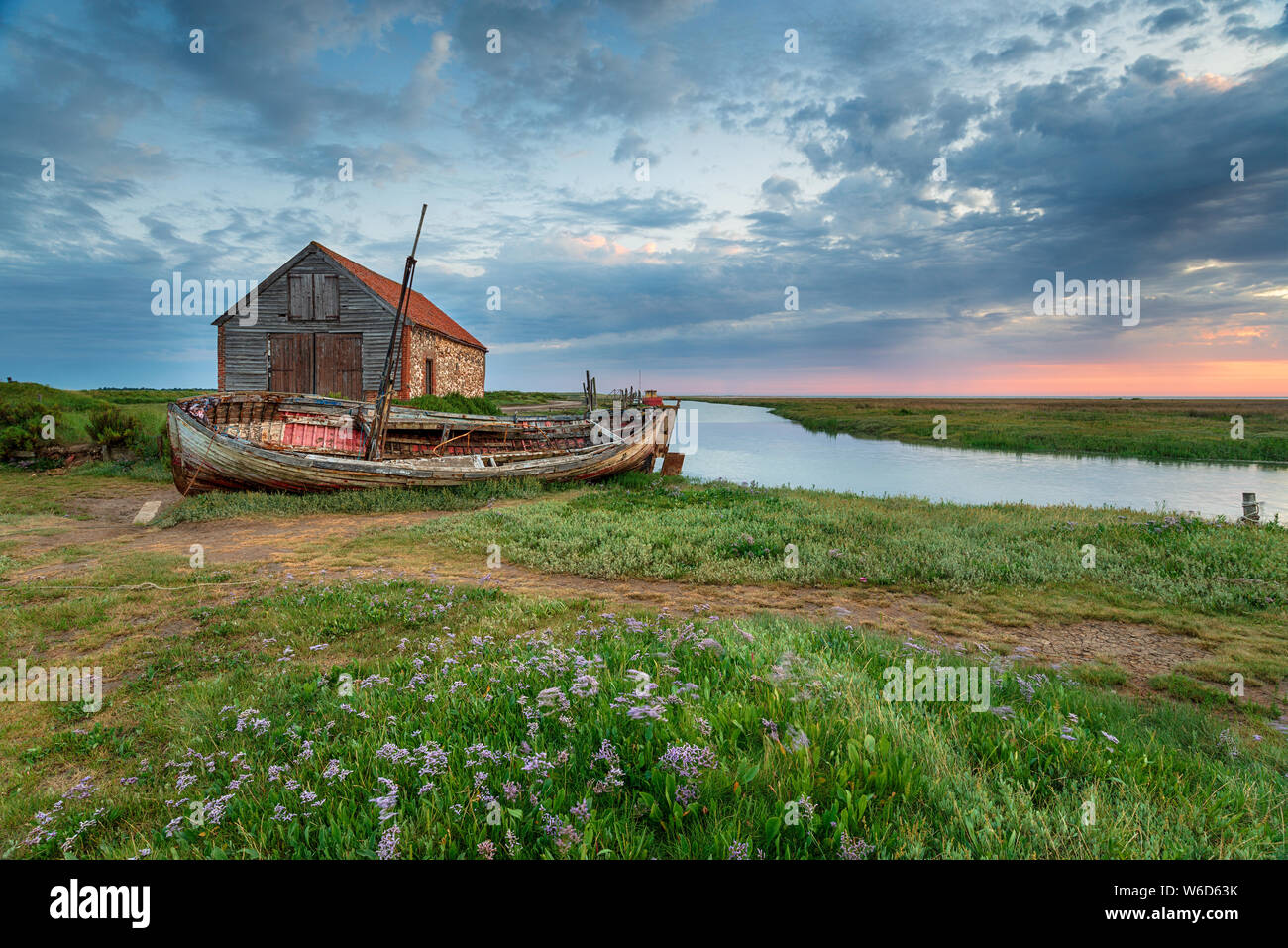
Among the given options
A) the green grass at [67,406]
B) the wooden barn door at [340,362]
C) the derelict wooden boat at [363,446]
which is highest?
the wooden barn door at [340,362]

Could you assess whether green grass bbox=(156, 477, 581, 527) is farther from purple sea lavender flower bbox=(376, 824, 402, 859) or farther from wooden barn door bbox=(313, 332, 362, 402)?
wooden barn door bbox=(313, 332, 362, 402)

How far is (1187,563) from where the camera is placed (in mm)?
10109

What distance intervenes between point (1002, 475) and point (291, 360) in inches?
1387

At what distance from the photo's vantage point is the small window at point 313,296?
2919 centimetres

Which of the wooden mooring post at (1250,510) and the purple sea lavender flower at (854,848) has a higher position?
the wooden mooring post at (1250,510)

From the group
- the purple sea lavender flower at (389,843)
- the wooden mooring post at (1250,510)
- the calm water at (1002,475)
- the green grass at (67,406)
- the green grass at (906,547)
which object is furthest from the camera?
the green grass at (67,406)

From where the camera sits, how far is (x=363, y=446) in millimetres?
19406

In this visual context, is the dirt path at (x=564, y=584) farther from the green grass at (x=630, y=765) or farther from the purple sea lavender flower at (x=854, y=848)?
the purple sea lavender flower at (x=854, y=848)

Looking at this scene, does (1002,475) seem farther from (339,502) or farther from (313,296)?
(313,296)

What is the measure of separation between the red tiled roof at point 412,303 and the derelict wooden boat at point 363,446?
37.9 feet

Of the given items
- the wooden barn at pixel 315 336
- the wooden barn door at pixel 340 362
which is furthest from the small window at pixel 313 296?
the wooden barn door at pixel 340 362

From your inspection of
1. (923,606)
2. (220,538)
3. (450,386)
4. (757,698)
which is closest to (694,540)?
(923,606)

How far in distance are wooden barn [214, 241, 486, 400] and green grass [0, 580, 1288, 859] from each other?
86.8ft

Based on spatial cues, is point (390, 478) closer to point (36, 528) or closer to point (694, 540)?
point (36, 528)
